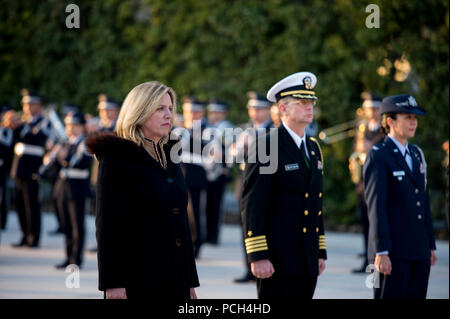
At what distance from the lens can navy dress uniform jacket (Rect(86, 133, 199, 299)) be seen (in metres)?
3.83

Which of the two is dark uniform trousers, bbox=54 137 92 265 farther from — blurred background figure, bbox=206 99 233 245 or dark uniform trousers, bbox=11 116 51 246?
blurred background figure, bbox=206 99 233 245

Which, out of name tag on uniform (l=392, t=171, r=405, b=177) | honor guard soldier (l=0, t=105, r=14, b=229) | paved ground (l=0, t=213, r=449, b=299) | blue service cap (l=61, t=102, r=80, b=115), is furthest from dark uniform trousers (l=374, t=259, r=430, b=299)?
honor guard soldier (l=0, t=105, r=14, b=229)

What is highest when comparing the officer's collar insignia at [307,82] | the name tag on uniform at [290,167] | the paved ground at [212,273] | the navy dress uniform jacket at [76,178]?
the officer's collar insignia at [307,82]

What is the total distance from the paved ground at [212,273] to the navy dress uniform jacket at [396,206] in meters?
2.48

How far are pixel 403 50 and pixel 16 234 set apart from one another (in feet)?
22.3

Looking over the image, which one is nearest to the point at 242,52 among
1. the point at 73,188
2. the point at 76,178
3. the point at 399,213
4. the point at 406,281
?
the point at 76,178

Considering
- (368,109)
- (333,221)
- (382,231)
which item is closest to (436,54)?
(368,109)

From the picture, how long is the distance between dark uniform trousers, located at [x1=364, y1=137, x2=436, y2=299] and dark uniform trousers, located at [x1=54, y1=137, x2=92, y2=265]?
4.96 metres

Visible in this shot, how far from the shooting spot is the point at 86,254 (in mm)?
11086

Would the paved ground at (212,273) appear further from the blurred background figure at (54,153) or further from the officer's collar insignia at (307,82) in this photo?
the officer's collar insignia at (307,82)

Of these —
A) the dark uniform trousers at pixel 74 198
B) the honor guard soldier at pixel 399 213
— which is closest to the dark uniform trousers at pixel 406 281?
the honor guard soldier at pixel 399 213

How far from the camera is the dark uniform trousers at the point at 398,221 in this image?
Answer: 5.27 m
